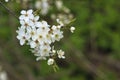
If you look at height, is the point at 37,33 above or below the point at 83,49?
below

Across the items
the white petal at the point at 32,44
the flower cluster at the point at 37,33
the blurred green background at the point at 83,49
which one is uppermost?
the blurred green background at the point at 83,49

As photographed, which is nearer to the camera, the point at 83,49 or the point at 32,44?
the point at 32,44

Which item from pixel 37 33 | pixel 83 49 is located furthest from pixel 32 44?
pixel 83 49

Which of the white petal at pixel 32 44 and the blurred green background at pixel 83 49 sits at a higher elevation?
the blurred green background at pixel 83 49

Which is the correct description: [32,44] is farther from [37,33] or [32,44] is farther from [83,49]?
[83,49]

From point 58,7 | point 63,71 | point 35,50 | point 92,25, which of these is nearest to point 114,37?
point 92,25

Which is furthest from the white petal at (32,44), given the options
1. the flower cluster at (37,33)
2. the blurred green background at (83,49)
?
the blurred green background at (83,49)

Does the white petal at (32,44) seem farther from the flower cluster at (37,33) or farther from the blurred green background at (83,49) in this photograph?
the blurred green background at (83,49)

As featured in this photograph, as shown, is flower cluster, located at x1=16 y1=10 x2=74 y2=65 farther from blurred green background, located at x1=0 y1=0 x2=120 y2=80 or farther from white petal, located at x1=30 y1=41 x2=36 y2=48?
blurred green background, located at x1=0 y1=0 x2=120 y2=80

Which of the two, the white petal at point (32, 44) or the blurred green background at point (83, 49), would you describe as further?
the blurred green background at point (83, 49)
